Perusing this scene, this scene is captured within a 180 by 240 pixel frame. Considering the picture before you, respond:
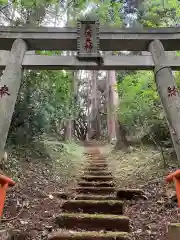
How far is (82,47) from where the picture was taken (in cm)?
534

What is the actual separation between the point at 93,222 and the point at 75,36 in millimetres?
3356

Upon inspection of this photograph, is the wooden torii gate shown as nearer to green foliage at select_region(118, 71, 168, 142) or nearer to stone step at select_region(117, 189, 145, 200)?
stone step at select_region(117, 189, 145, 200)

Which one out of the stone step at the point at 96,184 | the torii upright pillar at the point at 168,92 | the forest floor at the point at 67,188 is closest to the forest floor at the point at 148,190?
the forest floor at the point at 67,188

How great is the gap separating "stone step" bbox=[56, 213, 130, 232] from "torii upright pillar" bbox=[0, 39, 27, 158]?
164cm

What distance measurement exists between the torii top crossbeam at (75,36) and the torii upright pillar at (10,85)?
8.0 inches

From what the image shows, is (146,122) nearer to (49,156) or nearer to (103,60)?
(49,156)

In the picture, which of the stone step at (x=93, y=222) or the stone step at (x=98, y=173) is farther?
the stone step at (x=98, y=173)

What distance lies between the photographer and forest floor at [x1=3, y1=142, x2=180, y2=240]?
4.77 m

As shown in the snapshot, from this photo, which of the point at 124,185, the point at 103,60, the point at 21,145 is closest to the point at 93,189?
the point at 124,185

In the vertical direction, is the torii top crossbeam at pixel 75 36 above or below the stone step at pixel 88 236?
above

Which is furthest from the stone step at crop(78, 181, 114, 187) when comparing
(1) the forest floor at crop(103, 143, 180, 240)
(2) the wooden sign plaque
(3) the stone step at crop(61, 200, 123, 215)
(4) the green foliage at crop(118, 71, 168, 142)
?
(2) the wooden sign plaque

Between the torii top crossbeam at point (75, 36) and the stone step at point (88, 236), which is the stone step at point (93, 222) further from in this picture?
the torii top crossbeam at point (75, 36)

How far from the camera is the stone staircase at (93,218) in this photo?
4.20 metres

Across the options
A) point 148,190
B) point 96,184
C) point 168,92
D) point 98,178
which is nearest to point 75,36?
point 168,92
